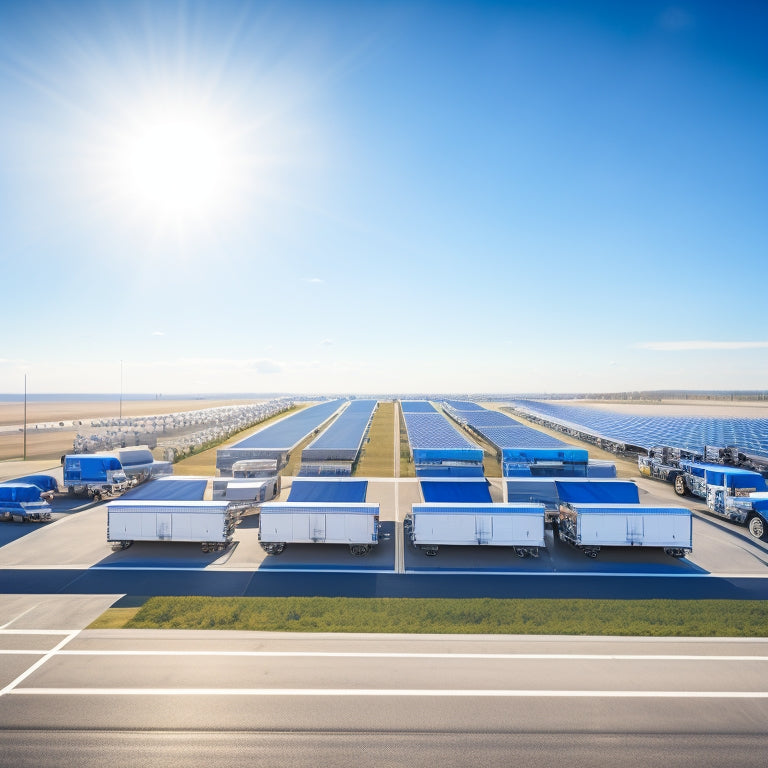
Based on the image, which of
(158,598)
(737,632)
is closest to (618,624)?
(737,632)

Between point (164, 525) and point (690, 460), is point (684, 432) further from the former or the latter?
point (164, 525)

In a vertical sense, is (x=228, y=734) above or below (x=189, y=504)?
below

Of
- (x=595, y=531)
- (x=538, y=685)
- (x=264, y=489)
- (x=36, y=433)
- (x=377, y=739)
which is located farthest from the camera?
(x=36, y=433)

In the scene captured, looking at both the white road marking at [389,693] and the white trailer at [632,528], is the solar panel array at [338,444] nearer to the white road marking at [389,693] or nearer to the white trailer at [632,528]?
the white trailer at [632,528]

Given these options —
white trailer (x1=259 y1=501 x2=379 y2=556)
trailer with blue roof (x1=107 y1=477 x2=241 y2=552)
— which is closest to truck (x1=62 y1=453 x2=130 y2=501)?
trailer with blue roof (x1=107 y1=477 x2=241 y2=552)

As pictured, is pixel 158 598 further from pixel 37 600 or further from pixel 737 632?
pixel 737 632

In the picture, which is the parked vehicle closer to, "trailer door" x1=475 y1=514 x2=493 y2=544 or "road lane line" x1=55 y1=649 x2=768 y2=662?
"road lane line" x1=55 y1=649 x2=768 y2=662
